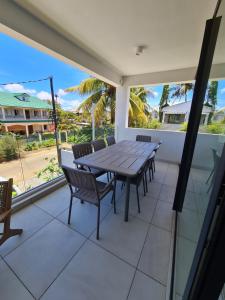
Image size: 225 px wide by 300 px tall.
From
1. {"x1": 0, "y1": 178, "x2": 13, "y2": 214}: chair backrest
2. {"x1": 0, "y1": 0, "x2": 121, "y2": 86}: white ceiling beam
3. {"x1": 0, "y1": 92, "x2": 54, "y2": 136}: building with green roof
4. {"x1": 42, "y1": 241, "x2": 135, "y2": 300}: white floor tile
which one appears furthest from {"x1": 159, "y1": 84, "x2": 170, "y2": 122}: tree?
{"x1": 0, "y1": 178, "x2": 13, "y2": 214}: chair backrest

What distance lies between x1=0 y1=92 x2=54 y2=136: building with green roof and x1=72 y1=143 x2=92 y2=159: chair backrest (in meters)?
0.72

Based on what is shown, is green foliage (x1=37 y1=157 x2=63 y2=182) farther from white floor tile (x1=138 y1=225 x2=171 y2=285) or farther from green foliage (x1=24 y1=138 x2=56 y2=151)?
white floor tile (x1=138 y1=225 x2=171 y2=285)

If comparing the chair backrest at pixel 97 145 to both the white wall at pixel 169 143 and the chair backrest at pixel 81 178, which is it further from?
the white wall at pixel 169 143

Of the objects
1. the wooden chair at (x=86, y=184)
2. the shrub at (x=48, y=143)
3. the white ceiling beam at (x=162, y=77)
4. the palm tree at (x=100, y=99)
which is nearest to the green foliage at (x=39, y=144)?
the shrub at (x=48, y=143)

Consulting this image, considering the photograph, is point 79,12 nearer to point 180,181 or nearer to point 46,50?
point 46,50

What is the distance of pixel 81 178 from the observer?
1484mm

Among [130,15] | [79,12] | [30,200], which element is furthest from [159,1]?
[30,200]

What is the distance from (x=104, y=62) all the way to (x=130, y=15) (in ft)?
5.07

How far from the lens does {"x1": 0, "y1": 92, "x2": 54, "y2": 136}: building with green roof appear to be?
1854 mm

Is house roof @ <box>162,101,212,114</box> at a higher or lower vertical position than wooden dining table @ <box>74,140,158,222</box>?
higher

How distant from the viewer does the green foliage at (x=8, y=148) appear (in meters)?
1.89

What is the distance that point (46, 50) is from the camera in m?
2.11

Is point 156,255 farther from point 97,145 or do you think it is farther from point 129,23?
point 129,23

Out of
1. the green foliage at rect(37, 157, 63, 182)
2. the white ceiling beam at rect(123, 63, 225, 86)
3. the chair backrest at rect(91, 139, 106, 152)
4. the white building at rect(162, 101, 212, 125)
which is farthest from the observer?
the white building at rect(162, 101, 212, 125)
